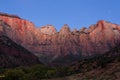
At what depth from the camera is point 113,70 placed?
177 ft

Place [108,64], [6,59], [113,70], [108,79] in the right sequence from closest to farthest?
1. [108,79]
2. [113,70]
3. [108,64]
4. [6,59]

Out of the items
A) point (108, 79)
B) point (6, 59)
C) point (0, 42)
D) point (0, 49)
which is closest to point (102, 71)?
point (108, 79)

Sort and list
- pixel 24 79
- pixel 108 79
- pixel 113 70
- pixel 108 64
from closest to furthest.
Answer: pixel 108 79
pixel 113 70
pixel 108 64
pixel 24 79

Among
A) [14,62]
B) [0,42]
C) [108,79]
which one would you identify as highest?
[0,42]

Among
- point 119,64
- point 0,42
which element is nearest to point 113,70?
point 119,64

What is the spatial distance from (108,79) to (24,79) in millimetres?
29212

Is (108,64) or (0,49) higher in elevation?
(0,49)

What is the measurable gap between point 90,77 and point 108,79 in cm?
554

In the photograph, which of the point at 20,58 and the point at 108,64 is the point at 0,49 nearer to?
the point at 20,58

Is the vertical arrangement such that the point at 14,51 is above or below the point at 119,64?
above

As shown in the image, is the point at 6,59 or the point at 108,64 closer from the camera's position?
the point at 108,64

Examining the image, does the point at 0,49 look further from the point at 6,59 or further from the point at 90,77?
the point at 90,77

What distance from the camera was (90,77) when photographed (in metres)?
54.9

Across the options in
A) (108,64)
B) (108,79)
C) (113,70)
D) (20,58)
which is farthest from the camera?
(20,58)
